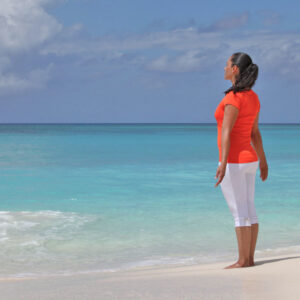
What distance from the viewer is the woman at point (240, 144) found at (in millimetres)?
3250

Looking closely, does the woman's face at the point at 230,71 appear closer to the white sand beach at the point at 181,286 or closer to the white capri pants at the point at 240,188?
the white capri pants at the point at 240,188

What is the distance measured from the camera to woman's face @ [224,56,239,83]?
336 centimetres

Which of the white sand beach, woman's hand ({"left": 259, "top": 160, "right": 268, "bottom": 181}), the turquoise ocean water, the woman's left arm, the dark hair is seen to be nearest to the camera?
the white sand beach

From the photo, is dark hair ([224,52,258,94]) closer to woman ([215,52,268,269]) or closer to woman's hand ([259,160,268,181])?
woman ([215,52,268,269])

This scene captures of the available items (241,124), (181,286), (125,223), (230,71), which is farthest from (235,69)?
(125,223)

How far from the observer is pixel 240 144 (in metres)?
3.31

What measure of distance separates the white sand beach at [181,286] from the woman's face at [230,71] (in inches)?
52.3

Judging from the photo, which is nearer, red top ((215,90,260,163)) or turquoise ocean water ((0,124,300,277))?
red top ((215,90,260,163))

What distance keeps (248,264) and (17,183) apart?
8.91 meters

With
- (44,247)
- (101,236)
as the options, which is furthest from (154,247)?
(44,247)

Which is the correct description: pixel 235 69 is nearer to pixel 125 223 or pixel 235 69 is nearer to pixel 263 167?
pixel 263 167

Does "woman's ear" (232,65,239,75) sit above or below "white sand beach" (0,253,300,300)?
above

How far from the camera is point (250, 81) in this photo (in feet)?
10.9

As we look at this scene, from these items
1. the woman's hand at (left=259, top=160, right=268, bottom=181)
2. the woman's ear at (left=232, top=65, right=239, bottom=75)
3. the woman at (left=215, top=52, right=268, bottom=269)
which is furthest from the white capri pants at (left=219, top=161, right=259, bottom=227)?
the woman's ear at (left=232, top=65, right=239, bottom=75)
